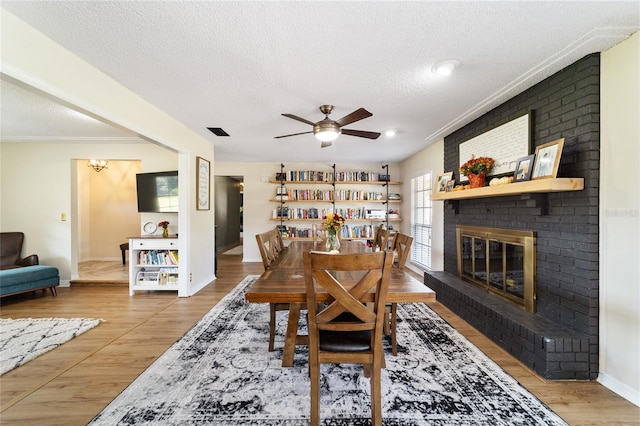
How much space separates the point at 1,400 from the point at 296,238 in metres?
4.61

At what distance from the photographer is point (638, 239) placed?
1.64m

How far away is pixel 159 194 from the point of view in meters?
4.13

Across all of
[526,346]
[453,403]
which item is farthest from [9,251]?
[526,346]

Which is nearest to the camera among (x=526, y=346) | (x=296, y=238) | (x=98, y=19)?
(x=98, y=19)

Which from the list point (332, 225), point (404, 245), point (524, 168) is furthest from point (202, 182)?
point (524, 168)

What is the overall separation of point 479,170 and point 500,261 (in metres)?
1.01

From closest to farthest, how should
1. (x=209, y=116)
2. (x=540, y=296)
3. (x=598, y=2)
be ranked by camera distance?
(x=598, y=2) → (x=540, y=296) → (x=209, y=116)

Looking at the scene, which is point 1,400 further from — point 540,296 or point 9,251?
point 540,296

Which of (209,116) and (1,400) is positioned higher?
(209,116)

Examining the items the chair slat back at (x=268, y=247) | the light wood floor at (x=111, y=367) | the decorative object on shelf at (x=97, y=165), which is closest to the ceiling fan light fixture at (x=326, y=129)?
the chair slat back at (x=268, y=247)

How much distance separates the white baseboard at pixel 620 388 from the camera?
164cm

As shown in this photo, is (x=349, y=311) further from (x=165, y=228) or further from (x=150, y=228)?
(x=150, y=228)

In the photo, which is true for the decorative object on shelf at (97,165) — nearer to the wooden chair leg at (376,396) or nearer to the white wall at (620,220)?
the wooden chair leg at (376,396)

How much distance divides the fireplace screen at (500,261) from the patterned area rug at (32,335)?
14.0ft
